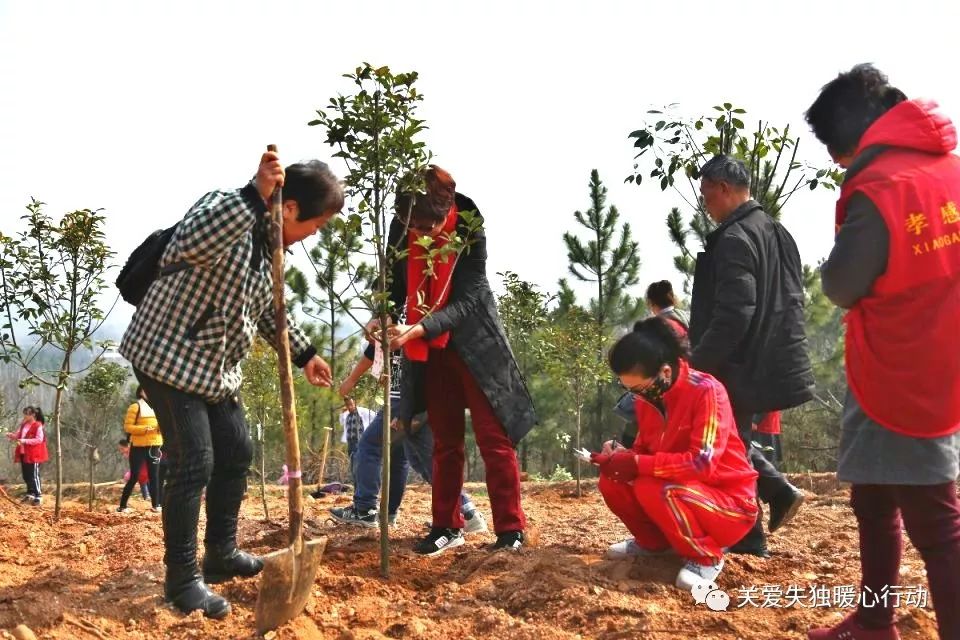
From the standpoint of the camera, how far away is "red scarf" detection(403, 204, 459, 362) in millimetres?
3926

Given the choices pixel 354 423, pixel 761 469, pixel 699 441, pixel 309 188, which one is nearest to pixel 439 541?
pixel 699 441

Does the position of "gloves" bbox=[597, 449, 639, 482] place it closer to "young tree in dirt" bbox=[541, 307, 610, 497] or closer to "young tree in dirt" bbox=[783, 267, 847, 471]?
"young tree in dirt" bbox=[541, 307, 610, 497]

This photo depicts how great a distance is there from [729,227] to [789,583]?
1.59 metres

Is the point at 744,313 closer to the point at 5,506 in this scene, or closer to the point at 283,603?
the point at 283,603

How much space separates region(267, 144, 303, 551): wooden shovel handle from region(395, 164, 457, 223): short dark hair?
0.84 metres

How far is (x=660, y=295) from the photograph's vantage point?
5.77 meters

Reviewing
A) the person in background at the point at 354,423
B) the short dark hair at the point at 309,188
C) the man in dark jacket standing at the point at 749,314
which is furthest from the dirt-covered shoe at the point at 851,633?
the person in background at the point at 354,423

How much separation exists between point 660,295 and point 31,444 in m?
9.68

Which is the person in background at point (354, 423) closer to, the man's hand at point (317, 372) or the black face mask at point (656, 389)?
the man's hand at point (317, 372)

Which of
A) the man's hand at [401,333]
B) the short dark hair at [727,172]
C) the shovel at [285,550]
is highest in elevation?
the short dark hair at [727,172]

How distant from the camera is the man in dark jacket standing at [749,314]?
12.5 feet

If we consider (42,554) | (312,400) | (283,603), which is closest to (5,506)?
(42,554)

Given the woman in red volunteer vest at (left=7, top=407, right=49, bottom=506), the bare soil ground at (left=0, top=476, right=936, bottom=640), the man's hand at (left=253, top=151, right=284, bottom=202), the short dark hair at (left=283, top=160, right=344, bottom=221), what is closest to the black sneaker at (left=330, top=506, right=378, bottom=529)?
the bare soil ground at (left=0, top=476, right=936, bottom=640)

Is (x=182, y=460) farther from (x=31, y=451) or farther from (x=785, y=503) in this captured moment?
(x=31, y=451)
